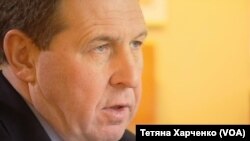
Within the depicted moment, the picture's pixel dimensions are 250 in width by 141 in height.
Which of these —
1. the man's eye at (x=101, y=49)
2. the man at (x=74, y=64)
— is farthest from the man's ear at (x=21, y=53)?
the man's eye at (x=101, y=49)

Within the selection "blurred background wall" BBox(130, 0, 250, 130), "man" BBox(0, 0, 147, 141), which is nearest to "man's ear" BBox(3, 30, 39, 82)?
"man" BBox(0, 0, 147, 141)

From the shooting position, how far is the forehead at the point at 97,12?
82cm

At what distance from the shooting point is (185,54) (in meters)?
2.08

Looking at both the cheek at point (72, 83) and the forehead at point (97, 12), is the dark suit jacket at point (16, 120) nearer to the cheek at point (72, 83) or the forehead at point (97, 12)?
the cheek at point (72, 83)

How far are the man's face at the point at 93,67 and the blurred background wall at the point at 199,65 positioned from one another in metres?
1.11

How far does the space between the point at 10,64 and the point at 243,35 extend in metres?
1.54

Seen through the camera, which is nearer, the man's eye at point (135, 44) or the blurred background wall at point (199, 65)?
the man's eye at point (135, 44)

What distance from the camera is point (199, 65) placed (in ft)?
7.02

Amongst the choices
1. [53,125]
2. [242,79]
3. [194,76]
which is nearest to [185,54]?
[194,76]

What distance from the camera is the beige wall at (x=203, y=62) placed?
2.07m

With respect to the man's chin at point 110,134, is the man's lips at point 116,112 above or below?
above

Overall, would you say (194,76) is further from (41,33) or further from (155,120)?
(41,33)

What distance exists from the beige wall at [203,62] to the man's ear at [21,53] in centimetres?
116

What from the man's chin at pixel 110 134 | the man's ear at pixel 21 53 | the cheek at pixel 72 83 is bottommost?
the man's chin at pixel 110 134
